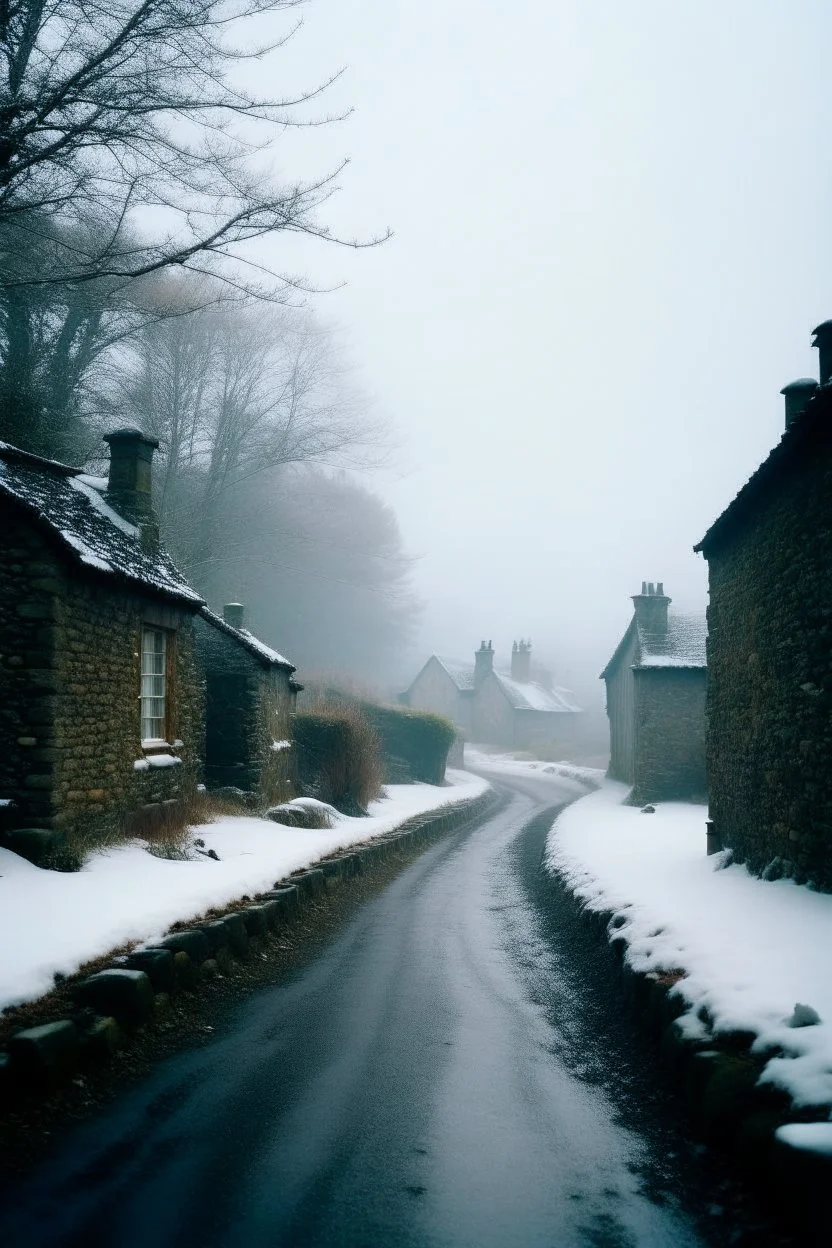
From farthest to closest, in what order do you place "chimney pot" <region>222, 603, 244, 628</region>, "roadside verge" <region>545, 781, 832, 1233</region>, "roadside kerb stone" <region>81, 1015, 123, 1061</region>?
"chimney pot" <region>222, 603, 244, 628</region>
"roadside kerb stone" <region>81, 1015, 123, 1061</region>
"roadside verge" <region>545, 781, 832, 1233</region>

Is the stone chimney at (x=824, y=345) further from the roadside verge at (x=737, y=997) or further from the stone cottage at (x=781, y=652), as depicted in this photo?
the roadside verge at (x=737, y=997)

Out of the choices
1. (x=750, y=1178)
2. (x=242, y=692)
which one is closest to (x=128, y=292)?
(x=242, y=692)

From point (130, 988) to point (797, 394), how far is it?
31.8 ft

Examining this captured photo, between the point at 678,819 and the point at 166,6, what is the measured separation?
693 inches

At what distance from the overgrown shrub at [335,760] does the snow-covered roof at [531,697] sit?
39.9 metres

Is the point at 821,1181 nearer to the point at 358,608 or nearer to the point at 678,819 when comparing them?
the point at 678,819

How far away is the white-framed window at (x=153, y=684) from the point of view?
12.7m

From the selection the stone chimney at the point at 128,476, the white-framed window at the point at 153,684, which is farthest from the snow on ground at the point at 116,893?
the stone chimney at the point at 128,476

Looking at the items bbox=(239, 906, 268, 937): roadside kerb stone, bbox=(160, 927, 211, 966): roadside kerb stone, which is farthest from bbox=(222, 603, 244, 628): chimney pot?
bbox=(160, 927, 211, 966): roadside kerb stone

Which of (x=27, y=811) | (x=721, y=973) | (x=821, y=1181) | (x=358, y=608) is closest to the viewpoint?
(x=821, y=1181)

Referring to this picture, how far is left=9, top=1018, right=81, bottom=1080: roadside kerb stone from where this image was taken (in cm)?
477

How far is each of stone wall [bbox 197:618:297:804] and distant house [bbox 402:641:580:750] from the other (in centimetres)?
4302

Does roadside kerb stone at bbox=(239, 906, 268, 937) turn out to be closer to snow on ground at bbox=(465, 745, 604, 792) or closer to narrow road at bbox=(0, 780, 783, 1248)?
narrow road at bbox=(0, 780, 783, 1248)

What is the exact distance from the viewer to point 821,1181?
3414 millimetres
